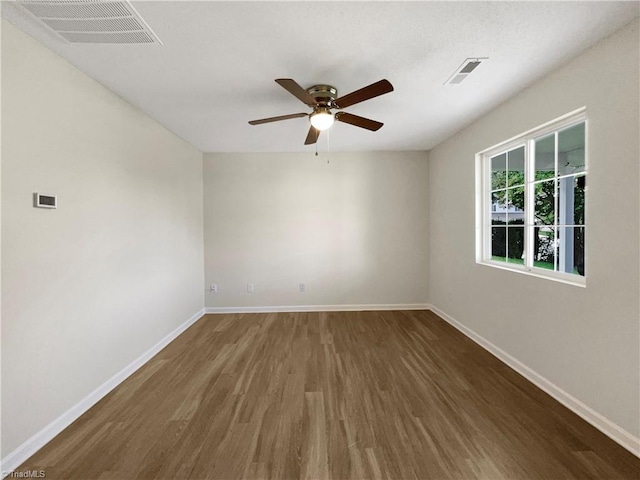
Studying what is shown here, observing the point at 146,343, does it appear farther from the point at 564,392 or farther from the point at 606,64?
the point at 606,64

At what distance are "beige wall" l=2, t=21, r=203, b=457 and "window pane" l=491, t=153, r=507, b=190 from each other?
3718 millimetres

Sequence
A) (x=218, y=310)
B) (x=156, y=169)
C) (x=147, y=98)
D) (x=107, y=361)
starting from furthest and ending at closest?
(x=218, y=310) < (x=156, y=169) < (x=147, y=98) < (x=107, y=361)

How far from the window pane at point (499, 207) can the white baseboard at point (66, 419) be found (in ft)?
12.9

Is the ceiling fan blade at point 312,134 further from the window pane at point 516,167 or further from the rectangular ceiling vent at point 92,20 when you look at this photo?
Result: the window pane at point 516,167

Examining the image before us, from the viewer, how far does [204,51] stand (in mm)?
1812

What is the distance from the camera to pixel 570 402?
196 centimetres

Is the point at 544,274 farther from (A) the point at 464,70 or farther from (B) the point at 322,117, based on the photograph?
(B) the point at 322,117

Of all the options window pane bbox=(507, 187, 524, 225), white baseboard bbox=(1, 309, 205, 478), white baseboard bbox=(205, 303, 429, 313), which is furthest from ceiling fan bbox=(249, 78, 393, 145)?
white baseboard bbox=(205, 303, 429, 313)

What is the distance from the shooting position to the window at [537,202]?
81.7 inches

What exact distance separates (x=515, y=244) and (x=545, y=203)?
0.50 meters

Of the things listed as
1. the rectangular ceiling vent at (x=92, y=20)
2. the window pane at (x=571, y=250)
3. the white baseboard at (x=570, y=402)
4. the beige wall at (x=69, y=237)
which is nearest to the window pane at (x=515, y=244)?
the window pane at (x=571, y=250)

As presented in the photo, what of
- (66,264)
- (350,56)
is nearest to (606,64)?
(350,56)

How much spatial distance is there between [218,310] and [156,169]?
7.62 ft

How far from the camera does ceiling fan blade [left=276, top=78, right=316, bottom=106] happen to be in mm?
1724
